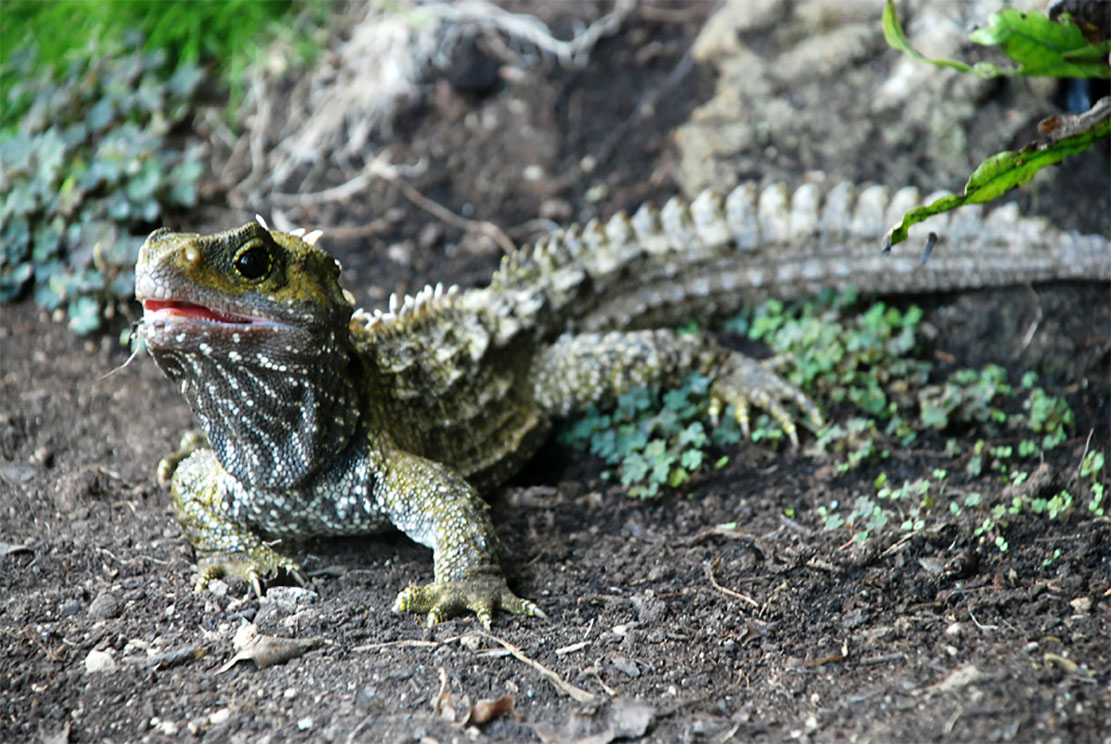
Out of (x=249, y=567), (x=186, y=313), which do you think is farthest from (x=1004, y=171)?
(x=249, y=567)

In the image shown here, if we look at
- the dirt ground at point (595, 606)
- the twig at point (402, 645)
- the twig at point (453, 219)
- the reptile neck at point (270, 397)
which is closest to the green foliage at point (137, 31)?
the twig at point (453, 219)

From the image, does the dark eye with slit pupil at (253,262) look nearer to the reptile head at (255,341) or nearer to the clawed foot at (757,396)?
the reptile head at (255,341)

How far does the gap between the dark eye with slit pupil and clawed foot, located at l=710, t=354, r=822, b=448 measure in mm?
2407

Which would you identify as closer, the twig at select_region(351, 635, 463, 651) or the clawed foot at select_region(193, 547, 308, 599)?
the twig at select_region(351, 635, 463, 651)

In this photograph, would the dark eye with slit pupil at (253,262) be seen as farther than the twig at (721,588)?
No

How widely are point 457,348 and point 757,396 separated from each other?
1563 mm

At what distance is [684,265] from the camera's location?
5.56 metres

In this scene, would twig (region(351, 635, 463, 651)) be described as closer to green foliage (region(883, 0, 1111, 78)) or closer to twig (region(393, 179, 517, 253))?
green foliage (region(883, 0, 1111, 78))

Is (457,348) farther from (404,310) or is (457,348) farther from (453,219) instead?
(453,219)

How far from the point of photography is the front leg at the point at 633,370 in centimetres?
505

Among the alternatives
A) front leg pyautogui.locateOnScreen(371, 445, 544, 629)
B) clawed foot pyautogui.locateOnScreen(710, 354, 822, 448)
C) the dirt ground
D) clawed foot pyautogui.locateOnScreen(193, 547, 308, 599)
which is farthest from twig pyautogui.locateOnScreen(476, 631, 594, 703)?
clawed foot pyautogui.locateOnScreen(710, 354, 822, 448)

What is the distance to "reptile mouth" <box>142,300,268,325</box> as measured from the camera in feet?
11.3

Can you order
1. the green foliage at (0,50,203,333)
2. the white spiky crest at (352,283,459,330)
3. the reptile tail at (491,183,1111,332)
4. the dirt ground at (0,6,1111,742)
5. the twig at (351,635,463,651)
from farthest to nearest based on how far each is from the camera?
the green foliage at (0,50,203,333) < the reptile tail at (491,183,1111,332) < the white spiky crest at (352,283,459,330) < the twig at (351,635,463,651) < the dirt ground at (0,6,1111,742)

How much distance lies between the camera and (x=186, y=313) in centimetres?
348
